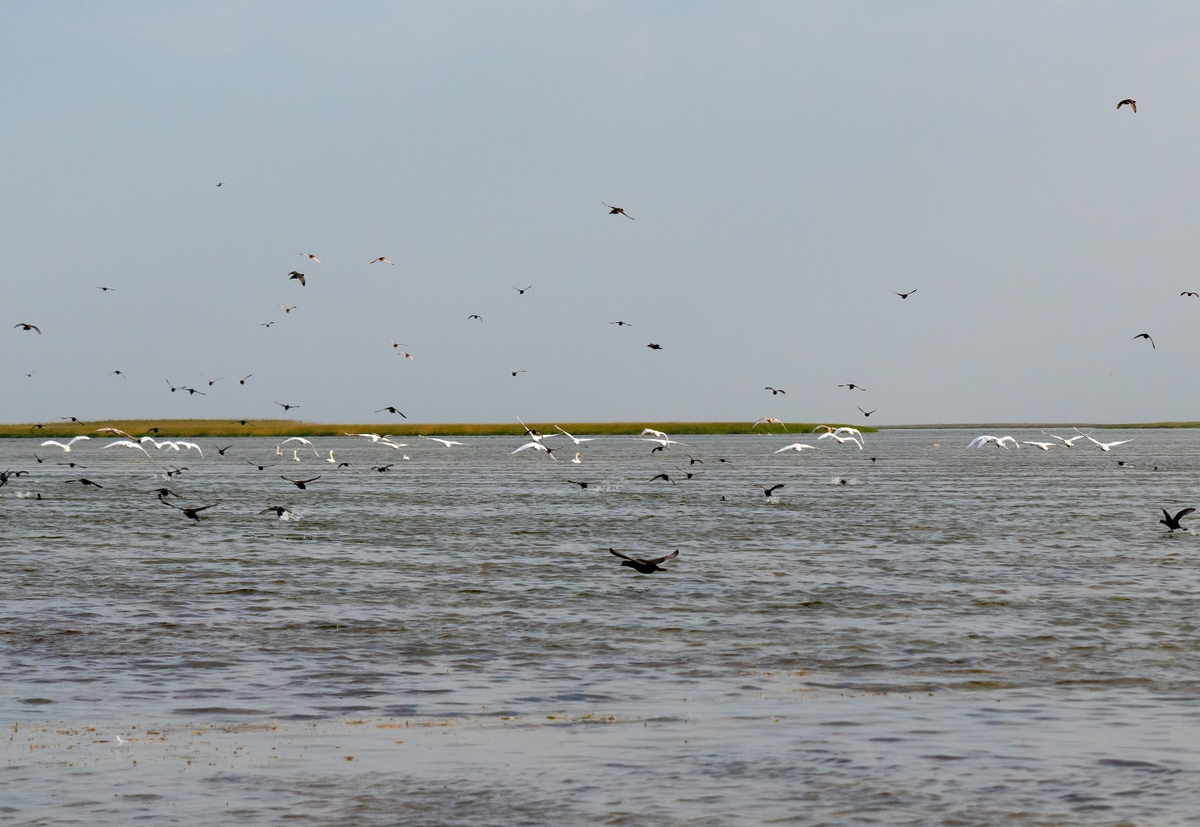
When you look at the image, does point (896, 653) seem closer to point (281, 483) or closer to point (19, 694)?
point (19, 694)

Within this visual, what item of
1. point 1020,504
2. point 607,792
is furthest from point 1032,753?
point 1020,504

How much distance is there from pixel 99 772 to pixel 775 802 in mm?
5890

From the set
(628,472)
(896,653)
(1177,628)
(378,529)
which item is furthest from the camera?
(628,472)

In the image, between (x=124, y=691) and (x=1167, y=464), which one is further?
(x=1167, y=464)

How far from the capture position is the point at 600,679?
1664cm

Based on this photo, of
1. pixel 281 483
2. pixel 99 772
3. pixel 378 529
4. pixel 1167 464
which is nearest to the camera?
pixel 99 772

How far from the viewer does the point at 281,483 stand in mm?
76438

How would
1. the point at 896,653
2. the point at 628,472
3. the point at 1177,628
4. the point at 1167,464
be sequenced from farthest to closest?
the point at 1167,464, the point at 628,472, the point at 1177,628, the point at 896,653

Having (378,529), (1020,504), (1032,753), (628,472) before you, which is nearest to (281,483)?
(628,472)

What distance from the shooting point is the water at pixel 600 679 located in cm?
1157

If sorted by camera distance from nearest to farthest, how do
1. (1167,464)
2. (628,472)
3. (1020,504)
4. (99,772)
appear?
(99,772)
(1020,504)
(628,472)
(1167,464)

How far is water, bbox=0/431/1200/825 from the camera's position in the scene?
11570 mm

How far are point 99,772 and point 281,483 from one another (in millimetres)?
65625

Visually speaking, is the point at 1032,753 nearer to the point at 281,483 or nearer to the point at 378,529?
the point at 378,529
